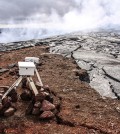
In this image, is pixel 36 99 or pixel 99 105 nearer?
pixel 36 99

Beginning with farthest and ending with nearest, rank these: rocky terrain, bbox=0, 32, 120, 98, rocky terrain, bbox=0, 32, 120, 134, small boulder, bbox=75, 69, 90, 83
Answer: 1. small boulder, bbox=75, 69, 90, 83
2. rocky terrain, bbox=0, 32, 120, 98
3. rocky terrain, bbox=0, 32, 120, 134

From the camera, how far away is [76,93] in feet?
30.1

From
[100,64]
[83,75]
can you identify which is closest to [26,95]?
[83,75]

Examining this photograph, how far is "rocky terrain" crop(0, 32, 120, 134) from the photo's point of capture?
680cm

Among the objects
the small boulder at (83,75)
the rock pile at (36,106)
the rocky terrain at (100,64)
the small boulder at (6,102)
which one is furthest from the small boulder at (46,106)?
the small boulder at (83,75)

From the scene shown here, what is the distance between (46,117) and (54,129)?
46 centimetres

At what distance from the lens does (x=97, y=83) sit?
10695 millimetres

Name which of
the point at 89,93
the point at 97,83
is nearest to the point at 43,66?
the point at 97,83

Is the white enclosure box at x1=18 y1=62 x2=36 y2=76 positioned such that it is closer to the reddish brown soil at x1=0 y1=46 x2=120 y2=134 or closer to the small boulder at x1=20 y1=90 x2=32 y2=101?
the small boulder at x1=20 y1=90 x2=32 y2=101

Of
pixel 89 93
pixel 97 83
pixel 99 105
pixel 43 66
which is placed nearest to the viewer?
Answer: pixel 99 105

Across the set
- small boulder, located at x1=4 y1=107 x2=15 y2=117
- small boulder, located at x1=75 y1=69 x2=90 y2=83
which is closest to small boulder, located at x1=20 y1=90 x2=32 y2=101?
small boulder, located at x1=4 y1=107 x2=15 y2=117

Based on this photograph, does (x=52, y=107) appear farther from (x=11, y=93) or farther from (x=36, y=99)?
(x=11, y=93)

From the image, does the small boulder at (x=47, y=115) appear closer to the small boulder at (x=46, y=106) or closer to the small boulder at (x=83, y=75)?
the small boulder at (x=46, y=106)

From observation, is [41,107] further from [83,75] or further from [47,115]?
[83,75]
